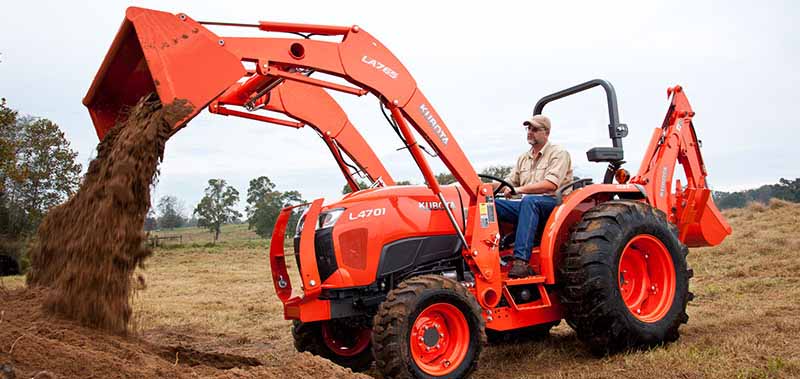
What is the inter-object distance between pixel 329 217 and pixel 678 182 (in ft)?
13.2

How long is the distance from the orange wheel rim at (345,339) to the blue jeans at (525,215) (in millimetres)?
1533

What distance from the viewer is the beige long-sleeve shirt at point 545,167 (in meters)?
6.04

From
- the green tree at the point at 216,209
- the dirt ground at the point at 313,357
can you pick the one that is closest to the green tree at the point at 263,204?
the green tree at the point at 216,209

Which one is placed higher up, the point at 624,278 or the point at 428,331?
the point at 624,278

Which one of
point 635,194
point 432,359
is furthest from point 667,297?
point 432,359

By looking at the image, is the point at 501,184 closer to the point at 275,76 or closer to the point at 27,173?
the point at 275,76

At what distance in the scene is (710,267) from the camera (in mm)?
11305

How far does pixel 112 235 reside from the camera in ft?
14.2

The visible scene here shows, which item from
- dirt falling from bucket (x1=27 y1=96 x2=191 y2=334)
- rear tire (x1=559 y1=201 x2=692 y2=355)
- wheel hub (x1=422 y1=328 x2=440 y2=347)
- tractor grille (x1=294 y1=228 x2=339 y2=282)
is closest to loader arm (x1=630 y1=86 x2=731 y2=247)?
rear tire (x1=559 y1=201 x2=692 y2=355)

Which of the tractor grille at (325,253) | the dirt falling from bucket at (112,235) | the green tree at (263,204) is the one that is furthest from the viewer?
the green tree at (263,204)

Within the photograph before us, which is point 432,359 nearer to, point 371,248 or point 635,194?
point 371,248

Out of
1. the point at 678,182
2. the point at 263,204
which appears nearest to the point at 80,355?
the point at 678,182

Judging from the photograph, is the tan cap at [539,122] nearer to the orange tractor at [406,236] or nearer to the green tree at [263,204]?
the orange tractor at [406,236]

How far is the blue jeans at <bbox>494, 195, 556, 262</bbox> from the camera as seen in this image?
5703 mm
